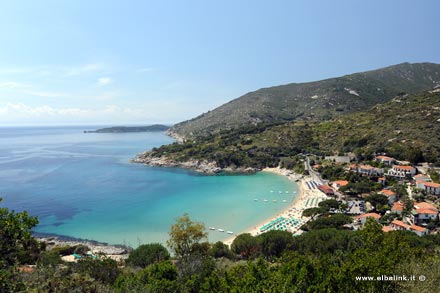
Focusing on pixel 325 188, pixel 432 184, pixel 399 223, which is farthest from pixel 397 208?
pixel 325 188

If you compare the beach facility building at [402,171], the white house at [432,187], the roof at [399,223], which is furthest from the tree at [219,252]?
the beach facility building at [402,171]

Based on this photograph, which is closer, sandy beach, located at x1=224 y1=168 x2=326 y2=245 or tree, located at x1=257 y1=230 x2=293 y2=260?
tree, located at x1=257 y1=230 x2=293 y2=260

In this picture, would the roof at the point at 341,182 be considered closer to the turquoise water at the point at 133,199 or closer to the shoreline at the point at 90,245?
the turquoise water at the point at 133,199

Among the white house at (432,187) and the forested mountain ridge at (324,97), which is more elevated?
the forested mountain ridge at (324,97)

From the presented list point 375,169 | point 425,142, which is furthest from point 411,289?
point 425,142

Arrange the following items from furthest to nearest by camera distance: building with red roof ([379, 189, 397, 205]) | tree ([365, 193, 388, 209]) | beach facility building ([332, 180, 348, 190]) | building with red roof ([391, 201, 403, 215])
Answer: beach facility building ([332, 180, 348, 190])
building with red roof ([379, 189, 397, 205])
tree ([365, 193, 388, 209])
building with red roof ([391, 201, 403, 215])

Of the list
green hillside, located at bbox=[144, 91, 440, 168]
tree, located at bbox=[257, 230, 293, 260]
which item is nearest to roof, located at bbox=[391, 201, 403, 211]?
tree, located at bbox=[257, 230, 293, 260]

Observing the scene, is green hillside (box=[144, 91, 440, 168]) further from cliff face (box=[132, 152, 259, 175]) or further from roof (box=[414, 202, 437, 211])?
roof (box=[414, 202, 437, 211])

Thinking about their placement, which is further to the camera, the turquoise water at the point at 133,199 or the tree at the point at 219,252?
the turquoise water at the point at 133,199

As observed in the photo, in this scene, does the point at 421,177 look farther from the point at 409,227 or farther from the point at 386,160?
the point at 409,227
